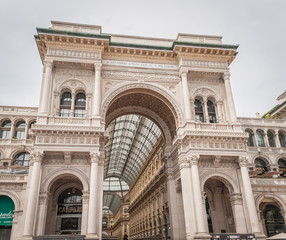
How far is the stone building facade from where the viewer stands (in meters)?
21.1

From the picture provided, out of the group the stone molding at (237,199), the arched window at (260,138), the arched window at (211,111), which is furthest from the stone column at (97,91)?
the arched window at (260,138)

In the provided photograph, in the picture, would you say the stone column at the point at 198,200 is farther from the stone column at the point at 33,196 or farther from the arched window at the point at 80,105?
the stone column at the point at 33,196

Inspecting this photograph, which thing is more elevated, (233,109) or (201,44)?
(201,44)

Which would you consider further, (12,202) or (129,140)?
(129,140)

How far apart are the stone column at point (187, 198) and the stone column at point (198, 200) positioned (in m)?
0.55

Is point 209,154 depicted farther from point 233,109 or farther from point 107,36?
point 107,36

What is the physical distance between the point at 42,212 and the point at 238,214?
15546 millimetres

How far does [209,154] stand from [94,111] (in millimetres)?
10522

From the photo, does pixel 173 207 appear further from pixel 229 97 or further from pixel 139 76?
pixel 139 76

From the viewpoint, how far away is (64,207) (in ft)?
Answer: 76.2

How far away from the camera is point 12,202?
24.0m

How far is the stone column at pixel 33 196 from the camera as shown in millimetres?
18453

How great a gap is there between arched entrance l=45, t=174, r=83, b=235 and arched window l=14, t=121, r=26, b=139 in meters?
15.9

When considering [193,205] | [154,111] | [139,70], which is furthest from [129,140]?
[193,205]
